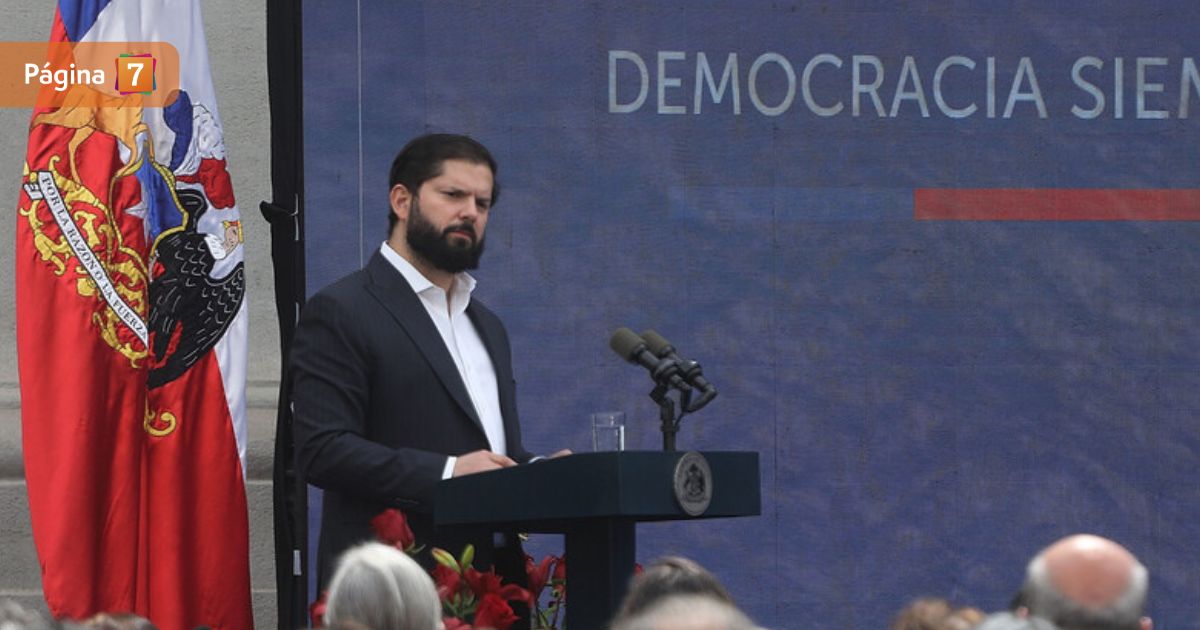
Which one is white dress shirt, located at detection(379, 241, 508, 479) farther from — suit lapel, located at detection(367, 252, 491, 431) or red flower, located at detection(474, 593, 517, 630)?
red flower, located at detection(474, 593, 517, 630)

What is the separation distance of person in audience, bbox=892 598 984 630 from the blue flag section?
9.23 feet

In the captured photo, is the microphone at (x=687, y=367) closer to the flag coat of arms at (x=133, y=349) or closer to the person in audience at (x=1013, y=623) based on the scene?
the person in audience at (x=1013, y=623)

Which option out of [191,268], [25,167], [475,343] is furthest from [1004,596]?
[25,167]

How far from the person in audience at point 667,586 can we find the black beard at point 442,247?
1643 mm

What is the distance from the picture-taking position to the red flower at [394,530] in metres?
4.40

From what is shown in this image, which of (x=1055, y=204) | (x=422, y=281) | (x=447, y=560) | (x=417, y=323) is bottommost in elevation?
(x=447, y=560)

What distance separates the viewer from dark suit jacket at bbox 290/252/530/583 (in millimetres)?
4605

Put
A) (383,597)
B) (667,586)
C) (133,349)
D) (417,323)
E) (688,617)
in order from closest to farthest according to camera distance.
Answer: (688,617)
(383,597)
(667,586)
(417,323)
(133,349)

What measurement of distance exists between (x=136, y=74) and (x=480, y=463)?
6.86 ft

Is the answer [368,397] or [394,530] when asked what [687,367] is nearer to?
[394,530]

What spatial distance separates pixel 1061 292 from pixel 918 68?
752 millimetres

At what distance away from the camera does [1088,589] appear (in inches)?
109

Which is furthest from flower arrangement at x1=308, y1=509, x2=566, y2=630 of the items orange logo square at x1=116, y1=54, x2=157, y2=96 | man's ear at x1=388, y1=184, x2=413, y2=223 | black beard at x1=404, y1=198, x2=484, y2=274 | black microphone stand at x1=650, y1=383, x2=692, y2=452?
orange logo square at x1=116, y1=54, x2=157, y2=96

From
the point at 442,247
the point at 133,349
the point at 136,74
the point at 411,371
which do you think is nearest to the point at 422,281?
the point at 442,247
